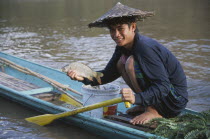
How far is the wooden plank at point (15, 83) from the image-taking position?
5421 mm

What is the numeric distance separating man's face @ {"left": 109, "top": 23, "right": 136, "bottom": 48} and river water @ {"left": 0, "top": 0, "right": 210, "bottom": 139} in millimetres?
1227

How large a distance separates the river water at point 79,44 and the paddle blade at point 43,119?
0.08 m

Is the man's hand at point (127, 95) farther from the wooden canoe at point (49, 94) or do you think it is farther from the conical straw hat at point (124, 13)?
the conical straw hat at point (124, 13)

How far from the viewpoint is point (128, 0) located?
20375 mm

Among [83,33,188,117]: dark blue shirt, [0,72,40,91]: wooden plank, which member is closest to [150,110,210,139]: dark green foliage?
[83,33,188,117]: dark blue shirt

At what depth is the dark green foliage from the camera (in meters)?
2.99

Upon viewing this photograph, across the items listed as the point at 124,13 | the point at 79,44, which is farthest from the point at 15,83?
the point at 79,44

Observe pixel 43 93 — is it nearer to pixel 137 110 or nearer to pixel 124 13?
pixel 137 110

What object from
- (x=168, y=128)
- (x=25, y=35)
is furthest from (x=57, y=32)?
(x=168, y=128)

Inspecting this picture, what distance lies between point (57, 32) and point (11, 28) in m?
2.20

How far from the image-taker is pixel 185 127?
3.14m

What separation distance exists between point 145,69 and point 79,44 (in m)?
6.53

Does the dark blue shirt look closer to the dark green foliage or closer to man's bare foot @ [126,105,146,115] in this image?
the dark green foliage

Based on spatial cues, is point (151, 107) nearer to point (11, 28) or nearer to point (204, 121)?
point (204, 121)
